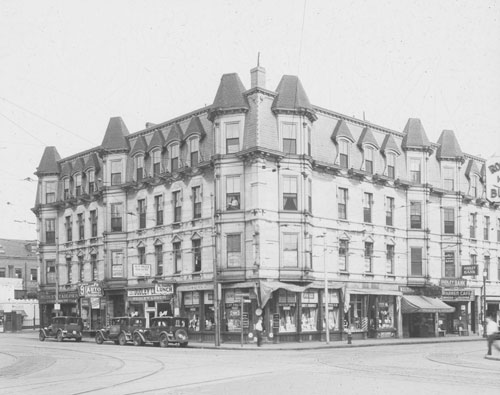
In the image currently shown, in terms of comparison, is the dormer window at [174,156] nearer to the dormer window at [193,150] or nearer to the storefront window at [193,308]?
the dormer window at [193,150]

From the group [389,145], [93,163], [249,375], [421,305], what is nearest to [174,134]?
[93,163]

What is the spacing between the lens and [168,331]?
38.6 meters

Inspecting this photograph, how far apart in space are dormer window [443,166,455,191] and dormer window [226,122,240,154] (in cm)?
1942

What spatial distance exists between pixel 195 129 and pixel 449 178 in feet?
68.3

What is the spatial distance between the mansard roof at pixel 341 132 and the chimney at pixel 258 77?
5.78 m

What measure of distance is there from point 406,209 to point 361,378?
32599mm

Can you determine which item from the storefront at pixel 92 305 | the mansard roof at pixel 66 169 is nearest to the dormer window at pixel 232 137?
the storefront at pixel 92 305

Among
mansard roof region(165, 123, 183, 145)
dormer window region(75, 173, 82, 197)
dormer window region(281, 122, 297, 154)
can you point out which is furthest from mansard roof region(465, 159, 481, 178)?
dormer window region(75, 173, 82, 197)

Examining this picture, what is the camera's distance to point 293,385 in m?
17.2

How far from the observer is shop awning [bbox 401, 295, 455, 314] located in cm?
4755

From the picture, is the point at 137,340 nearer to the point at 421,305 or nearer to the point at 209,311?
the point at 209,311

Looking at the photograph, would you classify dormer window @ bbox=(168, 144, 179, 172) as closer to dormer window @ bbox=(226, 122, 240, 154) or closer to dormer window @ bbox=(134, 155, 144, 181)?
dormer window @ bbox=(134, 155, 144, 181)

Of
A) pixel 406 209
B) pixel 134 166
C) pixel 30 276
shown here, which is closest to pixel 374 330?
pixel 406 209

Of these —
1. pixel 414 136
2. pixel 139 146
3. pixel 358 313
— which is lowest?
pixel 358 313
